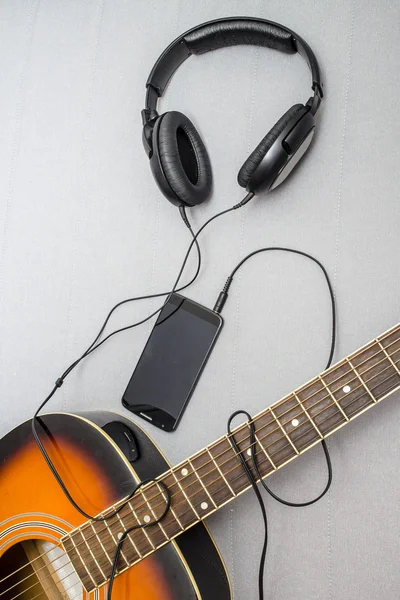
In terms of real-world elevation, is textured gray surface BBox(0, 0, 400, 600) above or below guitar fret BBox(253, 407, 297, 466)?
above

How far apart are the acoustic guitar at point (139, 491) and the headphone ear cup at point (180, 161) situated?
0.37 m

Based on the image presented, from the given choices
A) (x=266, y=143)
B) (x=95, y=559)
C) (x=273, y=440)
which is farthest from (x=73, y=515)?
(x=266, y=143)

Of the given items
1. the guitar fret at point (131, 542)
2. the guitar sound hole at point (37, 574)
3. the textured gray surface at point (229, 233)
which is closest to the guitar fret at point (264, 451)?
the textured gray surface at point (229, 233)

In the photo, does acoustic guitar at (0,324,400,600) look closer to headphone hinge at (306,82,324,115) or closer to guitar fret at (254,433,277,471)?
guitar fret at (254,433,277,471)

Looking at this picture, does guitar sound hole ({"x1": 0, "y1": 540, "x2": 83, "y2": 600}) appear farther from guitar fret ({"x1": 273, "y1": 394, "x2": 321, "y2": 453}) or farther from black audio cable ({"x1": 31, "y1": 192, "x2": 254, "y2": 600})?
guitar fret ({"x1": 273, "y1": 394, "x2": 321, "y2": 453})

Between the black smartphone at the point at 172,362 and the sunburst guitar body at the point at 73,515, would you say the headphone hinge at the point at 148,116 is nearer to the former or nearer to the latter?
the black smartphone at the point at 172,362

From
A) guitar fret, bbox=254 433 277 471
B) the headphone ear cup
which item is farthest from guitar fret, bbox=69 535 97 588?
the headphone ear cup

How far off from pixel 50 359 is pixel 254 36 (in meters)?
0.67

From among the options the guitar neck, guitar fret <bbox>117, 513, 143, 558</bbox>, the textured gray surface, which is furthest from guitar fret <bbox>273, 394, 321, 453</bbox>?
guitar fret <bbox>117, 513, 143, 558</bbox>

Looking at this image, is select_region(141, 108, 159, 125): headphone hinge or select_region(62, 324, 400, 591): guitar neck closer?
select_region(62, 324, 400, 591): guitar neck

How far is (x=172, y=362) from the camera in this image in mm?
959

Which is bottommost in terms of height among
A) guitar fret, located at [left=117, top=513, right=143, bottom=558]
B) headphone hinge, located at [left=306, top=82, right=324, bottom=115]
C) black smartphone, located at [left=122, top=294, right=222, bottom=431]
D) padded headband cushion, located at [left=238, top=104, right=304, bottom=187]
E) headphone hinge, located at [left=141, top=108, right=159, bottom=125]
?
guitar fret, located at [left=117, top=513, right=143, bottom=558]

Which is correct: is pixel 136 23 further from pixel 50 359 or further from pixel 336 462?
pixel 336 462

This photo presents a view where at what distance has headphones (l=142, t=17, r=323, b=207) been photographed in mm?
841
